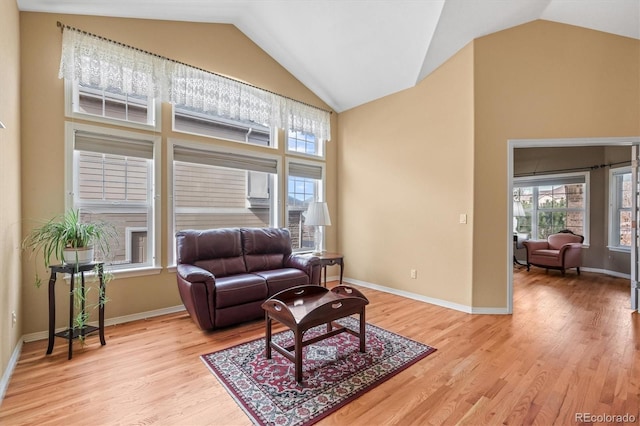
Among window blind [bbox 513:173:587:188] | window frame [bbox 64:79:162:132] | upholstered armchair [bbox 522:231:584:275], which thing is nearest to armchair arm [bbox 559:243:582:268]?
upholstered armchair [bbox 522:231:584:275]

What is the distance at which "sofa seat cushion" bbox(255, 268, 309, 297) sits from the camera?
334 centimetres

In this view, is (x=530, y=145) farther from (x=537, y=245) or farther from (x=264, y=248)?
(x=537, y=245)

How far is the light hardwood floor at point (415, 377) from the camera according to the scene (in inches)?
70.9

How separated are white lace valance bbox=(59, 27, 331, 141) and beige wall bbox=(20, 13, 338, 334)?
124mm

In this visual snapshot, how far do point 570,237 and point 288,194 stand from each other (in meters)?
5.86

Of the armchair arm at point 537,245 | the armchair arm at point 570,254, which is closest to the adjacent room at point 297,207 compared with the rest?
the armchair arm at point 570,254

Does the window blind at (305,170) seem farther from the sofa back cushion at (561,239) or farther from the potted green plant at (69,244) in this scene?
the sofa back cushion at (561,239)

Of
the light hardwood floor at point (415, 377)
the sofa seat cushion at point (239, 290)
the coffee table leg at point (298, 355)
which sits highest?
the sofa seat cushion at point (239, 290)

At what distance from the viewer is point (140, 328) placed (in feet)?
10.1

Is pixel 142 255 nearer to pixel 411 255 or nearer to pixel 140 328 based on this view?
pixel 140 328

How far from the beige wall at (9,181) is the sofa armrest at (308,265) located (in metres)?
2.60

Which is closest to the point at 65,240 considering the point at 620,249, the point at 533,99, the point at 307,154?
the point at 307,154

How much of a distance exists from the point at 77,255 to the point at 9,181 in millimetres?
731

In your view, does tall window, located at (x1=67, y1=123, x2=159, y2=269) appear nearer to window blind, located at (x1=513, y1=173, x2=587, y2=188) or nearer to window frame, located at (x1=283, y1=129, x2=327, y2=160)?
window frame, located at (x1=283, y1=129, x2=327, y2=160)
